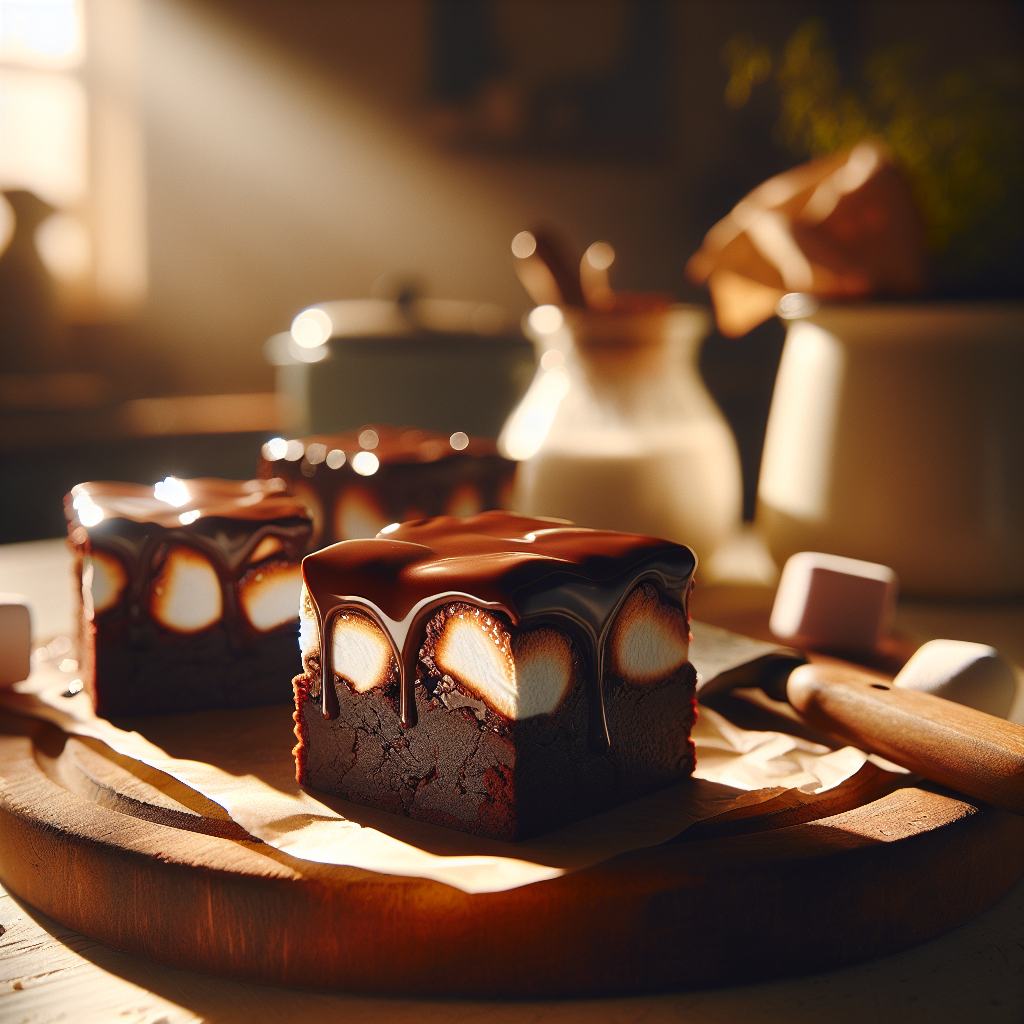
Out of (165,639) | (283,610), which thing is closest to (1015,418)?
(283,610)

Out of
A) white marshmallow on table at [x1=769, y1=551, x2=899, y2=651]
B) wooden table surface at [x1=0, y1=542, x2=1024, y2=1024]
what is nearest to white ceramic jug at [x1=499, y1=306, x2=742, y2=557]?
white marshmallow on table at [x1=769, y1=551, x2=899, y2=651]

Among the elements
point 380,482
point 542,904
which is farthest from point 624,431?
point 542,904

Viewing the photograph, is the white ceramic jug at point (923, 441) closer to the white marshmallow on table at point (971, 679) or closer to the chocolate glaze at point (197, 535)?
the white marshmallow on table at point (971, 679)

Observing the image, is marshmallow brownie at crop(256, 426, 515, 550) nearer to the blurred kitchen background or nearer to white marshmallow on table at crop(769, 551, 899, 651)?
white marshmallow on table at crop(769, 551, 899, 651)

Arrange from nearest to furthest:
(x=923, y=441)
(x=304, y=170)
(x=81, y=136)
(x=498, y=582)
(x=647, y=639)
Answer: (x=498, y=582) → (x=647, y=639) → (x=923, y=441) → (x=81, y=136) → (x=304, y=170)

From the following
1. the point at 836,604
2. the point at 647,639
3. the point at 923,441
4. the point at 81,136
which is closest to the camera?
Answer: the point at 647,639

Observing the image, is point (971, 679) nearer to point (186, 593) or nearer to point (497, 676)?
point (497, 676)
